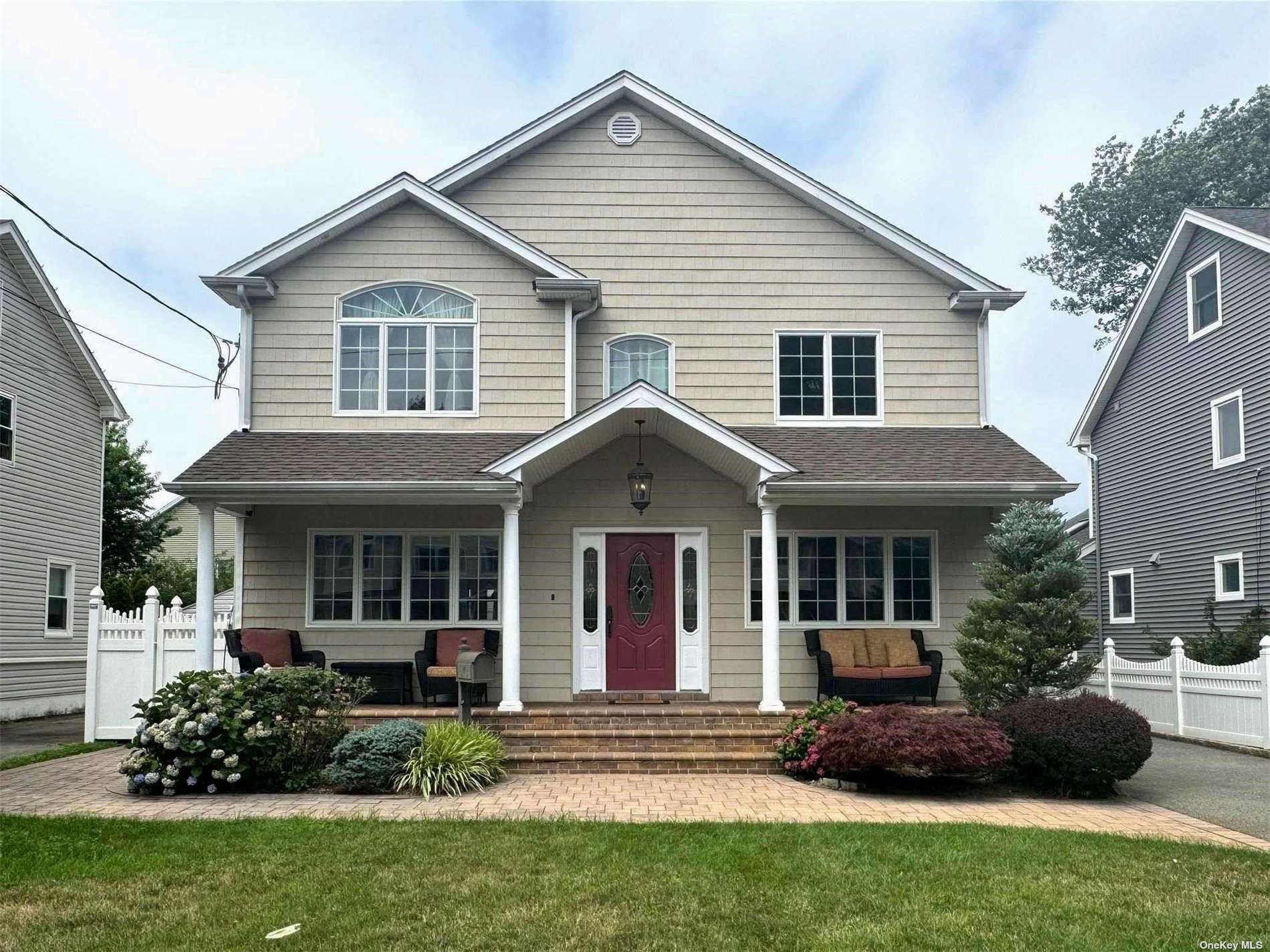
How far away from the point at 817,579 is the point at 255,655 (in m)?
6.85

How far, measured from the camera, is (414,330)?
45.8 ft

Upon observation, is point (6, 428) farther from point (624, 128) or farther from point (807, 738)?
point (807, 738)

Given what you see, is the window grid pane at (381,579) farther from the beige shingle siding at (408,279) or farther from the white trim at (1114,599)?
the white trim at (1114,599)

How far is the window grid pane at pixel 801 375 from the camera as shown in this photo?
1459 centimetres

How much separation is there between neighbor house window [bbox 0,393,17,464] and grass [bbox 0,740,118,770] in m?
6.79

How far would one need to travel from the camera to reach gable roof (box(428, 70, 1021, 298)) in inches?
570

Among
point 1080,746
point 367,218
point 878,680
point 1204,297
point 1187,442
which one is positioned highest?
point 1204,297

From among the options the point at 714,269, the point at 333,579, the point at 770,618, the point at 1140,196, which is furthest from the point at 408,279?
the point at 1140,196

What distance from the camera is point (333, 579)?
13.9m

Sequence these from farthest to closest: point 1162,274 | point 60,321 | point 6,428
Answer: point 1162,274, point 60,321, point 6,428

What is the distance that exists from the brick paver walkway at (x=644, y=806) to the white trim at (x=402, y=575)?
359 cm

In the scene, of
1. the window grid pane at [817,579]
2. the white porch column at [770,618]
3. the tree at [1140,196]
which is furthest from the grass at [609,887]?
the tree at [1140,196]

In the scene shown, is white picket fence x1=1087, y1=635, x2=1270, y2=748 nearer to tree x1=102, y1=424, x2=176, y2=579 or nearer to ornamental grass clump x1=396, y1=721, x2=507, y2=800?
ornamental grass clump x1=396, y1=721, x2=507, y2=800

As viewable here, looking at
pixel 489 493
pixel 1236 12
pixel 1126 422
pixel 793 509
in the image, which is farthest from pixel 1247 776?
pixel 1236 12
